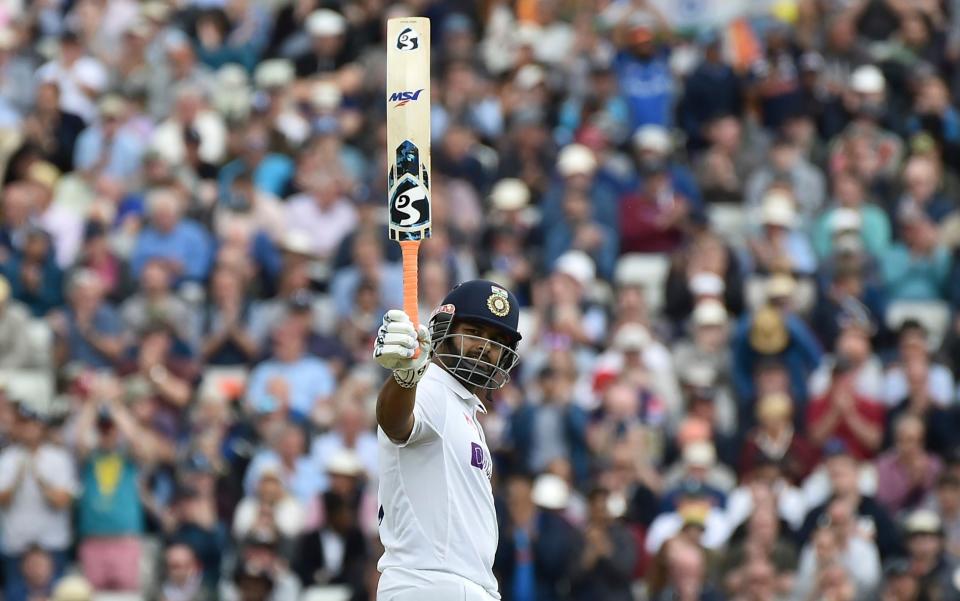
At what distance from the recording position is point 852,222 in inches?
704

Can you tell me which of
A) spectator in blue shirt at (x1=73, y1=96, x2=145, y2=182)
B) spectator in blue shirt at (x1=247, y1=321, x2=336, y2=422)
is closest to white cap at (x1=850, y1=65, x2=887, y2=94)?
spectator in blue shirt at (x1=247, y1=321, x2=336, y2=422)

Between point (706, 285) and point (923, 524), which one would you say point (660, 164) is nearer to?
point (706, 285)

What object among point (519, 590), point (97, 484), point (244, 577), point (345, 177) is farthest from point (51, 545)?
point (345, 177)

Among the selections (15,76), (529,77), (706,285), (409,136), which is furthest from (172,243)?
(409,136)

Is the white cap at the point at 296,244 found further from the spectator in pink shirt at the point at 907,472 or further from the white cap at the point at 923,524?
the white cap at the point at 923,524

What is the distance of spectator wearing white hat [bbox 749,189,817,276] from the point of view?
17703 mm

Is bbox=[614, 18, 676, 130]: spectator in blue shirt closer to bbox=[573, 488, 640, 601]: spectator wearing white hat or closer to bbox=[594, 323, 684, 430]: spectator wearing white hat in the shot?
bbox=[594, 323, 684, 430]: spectator wearing white hat

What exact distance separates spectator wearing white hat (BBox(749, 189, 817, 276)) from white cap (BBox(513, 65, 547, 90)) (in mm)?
2875

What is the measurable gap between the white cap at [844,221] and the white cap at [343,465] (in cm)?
488

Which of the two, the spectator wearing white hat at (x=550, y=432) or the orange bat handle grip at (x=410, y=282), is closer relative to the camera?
the orange bat handle grip at (x=410, y=282)

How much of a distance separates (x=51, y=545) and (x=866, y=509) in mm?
5785

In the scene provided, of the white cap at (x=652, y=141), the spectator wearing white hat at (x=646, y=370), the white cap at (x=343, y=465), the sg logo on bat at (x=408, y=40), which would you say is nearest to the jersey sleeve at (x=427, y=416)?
the sg logo on bat at (x=408, y=40)

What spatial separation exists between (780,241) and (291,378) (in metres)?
4.37

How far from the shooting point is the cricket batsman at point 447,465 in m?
8.18
